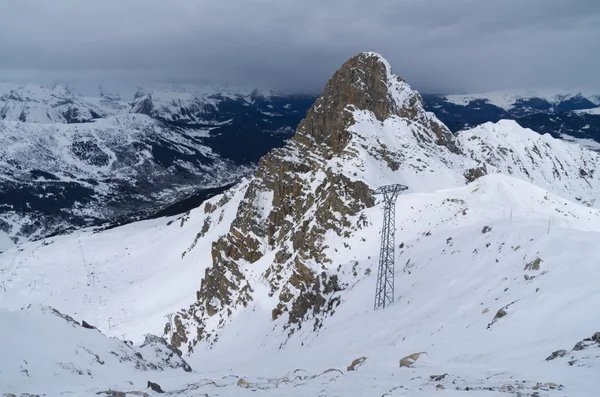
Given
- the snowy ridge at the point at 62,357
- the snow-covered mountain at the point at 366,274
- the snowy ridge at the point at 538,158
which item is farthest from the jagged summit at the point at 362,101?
the snowy ridge at the point at 62,357

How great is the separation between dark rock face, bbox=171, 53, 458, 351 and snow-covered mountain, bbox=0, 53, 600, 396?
335mm

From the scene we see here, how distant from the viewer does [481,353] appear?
54.4 ft

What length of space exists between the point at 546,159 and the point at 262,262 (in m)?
123

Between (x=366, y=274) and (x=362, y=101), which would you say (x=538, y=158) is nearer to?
(x=362, y=101)

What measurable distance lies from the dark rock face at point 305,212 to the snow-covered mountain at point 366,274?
13.2 inches

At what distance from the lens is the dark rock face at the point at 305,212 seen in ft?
172

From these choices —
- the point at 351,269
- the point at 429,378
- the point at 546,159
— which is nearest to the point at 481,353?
the point at 429,378

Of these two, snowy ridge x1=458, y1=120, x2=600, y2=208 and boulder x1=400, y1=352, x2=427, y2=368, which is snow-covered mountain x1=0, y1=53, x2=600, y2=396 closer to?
boulder x1=400, y1=352, x2=427, y2=368

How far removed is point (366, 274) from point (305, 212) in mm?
26783

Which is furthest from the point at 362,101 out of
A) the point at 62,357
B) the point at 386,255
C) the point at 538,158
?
the point at 538,158

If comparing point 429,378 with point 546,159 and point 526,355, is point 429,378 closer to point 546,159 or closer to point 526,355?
point 526,355

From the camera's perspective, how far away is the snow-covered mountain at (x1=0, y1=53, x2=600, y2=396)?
618 inches

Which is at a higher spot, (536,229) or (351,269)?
(536,229)

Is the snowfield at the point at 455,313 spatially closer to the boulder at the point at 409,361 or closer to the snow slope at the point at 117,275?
the boulder at the point at 409,361
